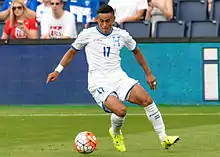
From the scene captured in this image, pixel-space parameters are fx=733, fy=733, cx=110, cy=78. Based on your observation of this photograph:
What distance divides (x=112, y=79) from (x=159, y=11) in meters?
8.14

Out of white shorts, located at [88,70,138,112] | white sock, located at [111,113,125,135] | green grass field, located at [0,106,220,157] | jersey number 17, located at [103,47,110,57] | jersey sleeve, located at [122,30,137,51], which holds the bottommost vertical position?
green grass field, located at [0,106,220,157]

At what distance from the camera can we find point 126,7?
1744cm

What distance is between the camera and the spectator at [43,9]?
17388 millimetres

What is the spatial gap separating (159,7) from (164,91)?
196cm

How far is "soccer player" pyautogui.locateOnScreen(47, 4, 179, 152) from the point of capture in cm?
920

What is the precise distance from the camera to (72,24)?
16.8 m

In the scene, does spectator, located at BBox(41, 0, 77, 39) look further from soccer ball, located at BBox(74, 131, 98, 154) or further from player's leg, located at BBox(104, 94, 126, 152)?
soccer ball, located at BBox(74, 131, 98, 154)

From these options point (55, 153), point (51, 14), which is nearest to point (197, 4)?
point (51, 14)

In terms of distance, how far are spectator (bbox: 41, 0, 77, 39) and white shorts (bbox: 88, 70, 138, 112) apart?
24.4 feet

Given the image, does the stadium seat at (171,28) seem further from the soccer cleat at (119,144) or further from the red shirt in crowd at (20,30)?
the soccer cleat at (119,144)

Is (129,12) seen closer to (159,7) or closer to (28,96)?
(159,7)

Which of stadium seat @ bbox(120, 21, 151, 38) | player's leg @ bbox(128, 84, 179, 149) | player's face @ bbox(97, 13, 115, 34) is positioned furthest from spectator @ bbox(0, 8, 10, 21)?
player's leg @ bbox(128, 84, 179, 149)

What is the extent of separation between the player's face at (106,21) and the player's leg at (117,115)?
86 cm

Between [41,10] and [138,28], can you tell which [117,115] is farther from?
[41,10]
